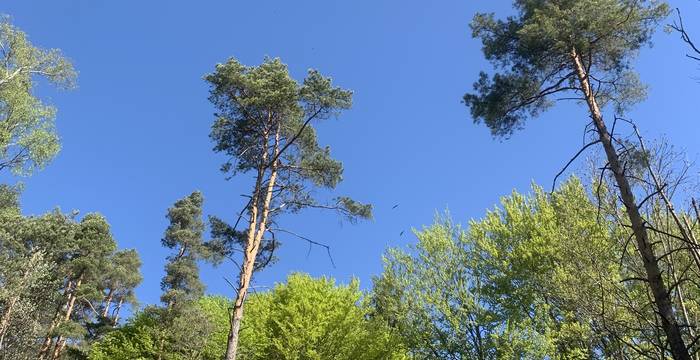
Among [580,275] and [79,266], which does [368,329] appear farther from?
[79,266]

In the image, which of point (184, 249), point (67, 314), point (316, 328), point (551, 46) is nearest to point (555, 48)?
point (551, 46)

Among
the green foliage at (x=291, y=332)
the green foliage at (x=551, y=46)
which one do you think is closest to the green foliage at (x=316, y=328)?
the green foliage at (x=291, y=332)

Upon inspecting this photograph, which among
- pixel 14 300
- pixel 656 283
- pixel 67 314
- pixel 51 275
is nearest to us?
pixel 656 283

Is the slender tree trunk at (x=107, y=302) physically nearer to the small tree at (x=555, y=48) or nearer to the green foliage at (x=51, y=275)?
the green foliage at (x=51, y=275)

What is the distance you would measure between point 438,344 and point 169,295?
13.9 meters

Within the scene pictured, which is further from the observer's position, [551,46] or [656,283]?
[551,46]

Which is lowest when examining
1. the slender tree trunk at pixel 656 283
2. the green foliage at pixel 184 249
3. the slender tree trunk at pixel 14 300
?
the slender tree trunk at pixel 656 283

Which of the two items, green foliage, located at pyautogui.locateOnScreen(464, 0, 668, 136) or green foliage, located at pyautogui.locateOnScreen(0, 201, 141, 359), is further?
green foliage, located at pyautogui.locateOnScreen(0, 201, 141, 359)

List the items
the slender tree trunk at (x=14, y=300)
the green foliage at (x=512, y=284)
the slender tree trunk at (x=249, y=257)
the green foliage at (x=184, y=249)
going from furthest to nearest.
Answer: the green foliage at (x=184, y=249), the slender tree trunk at (x=14, y=300), the green foliage at (x=512, y=284), the slender tree trunk at (x=249, y=257)

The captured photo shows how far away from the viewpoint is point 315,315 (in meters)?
17.0

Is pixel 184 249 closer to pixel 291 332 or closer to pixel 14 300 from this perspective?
pixel 14 300

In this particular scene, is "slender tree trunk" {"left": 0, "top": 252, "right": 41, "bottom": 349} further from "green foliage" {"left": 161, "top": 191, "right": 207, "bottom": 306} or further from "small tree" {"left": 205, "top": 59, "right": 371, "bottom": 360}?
"small tree" {"left": 205, "top": 59, "right": 371, "bottom": 360}

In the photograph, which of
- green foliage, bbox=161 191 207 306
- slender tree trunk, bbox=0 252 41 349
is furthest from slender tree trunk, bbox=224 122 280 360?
slender tree trunk, bbox=0 252 41 349

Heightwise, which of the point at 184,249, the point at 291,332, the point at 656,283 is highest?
the point at 184,249
